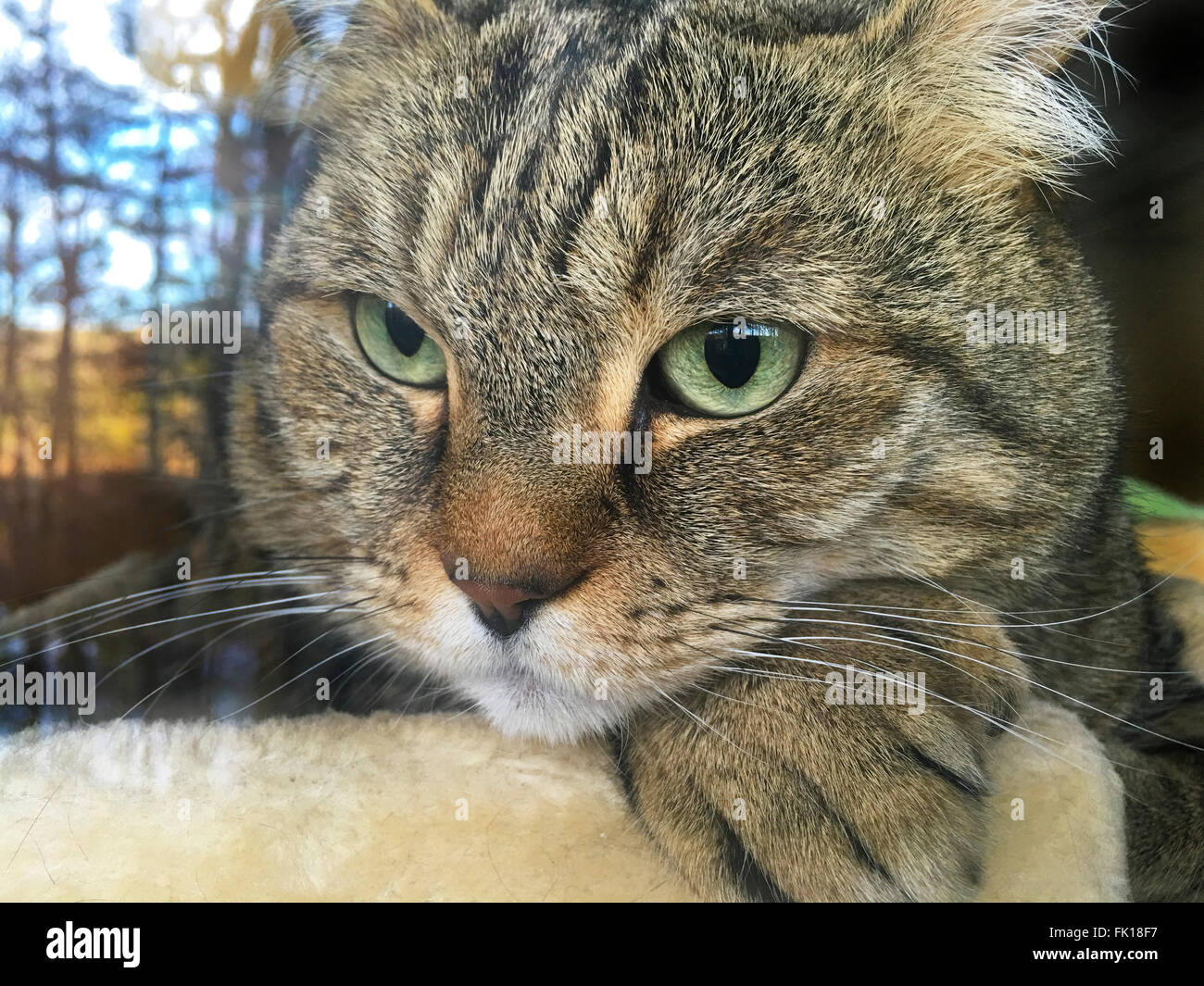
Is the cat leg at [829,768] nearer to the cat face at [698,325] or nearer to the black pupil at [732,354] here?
the cat face at [698,325]

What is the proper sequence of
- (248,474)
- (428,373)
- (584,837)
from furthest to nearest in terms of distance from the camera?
1. (248,474)
2. (428,373)
3. (584,837)

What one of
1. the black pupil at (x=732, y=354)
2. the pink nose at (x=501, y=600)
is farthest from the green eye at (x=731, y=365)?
the pink nose at (x=501, y=600)

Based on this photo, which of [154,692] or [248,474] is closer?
[154,692]

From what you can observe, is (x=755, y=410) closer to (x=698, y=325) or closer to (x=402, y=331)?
(x=698, y=325)

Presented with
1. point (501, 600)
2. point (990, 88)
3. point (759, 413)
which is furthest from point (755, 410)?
point (990, 88)

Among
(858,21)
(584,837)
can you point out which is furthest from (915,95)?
(584,837)

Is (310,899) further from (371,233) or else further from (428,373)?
(371,233)

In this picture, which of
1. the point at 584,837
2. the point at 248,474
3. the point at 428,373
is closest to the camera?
the point at 584,837
